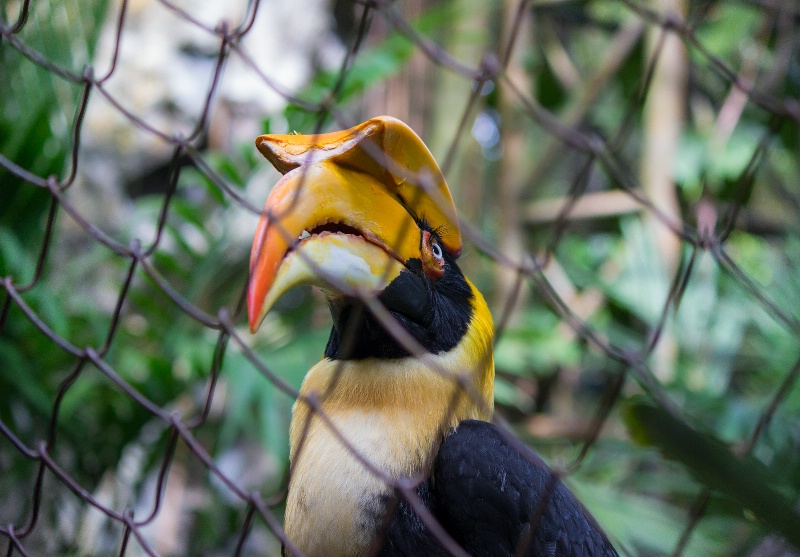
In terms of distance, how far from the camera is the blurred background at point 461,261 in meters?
0.79

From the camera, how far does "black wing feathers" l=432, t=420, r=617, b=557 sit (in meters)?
0.89

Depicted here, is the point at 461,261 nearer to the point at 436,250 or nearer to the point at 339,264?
the point at 436,250

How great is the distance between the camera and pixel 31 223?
59.8 inches

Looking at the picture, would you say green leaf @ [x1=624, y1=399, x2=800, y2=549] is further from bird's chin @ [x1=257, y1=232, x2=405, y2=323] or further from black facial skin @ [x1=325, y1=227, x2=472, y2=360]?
black facial skin @ [x1=325, y1=227, x2=472, y2=360]

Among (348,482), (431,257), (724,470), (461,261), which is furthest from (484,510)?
(461,261)

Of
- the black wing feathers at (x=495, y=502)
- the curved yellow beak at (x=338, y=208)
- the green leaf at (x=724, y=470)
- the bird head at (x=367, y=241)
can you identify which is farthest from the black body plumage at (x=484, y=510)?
the green leaf at (x=724, y=470)

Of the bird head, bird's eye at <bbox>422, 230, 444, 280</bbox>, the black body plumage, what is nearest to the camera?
the bird head

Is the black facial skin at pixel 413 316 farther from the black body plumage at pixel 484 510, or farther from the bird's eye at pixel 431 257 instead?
the black body plumage at pixel 484 510

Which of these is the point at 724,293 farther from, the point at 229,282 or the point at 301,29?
the point at 301,29

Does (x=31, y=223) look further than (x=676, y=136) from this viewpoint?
No

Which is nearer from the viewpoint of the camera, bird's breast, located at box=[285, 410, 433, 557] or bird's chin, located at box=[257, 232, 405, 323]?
bird's chin, located at box=[257, 232, 405, 323]

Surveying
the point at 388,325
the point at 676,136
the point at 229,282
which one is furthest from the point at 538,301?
the point at 388,325

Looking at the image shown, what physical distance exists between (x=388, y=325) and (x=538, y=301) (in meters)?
2.39

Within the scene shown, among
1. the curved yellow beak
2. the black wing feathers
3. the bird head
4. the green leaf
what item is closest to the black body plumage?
the black wing feathers
